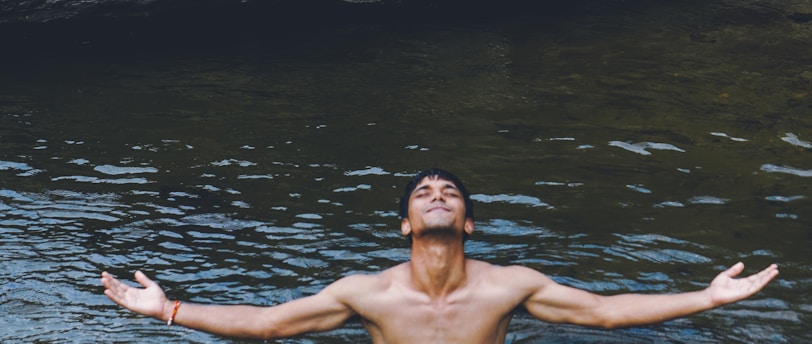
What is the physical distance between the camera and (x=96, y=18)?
15.3 meters

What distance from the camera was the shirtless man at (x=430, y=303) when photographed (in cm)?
561

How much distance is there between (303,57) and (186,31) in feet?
8.75

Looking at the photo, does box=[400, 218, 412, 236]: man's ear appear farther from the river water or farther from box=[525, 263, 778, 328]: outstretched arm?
the river water

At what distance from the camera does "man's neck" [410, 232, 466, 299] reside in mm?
5621

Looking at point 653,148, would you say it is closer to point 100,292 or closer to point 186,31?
point 100,292

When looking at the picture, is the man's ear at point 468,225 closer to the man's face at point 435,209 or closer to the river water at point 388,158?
the man's face at point 435,209

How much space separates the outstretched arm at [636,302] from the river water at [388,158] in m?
0.78

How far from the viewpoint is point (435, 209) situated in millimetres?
5652

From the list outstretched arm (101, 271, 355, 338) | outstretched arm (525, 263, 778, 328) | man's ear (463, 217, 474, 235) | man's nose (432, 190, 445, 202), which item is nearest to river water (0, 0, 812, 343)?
outstretched arm (525, 263, 778, 328)

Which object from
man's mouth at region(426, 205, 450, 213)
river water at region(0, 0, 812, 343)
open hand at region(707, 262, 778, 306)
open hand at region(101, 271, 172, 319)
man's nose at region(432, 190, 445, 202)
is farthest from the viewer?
river water at region(0, 0, 812, 343)

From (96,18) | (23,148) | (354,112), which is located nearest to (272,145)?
(354,112)

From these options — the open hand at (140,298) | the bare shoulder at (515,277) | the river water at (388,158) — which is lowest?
the river water at (388,158)

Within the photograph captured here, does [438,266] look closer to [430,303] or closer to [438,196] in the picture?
[430,303]

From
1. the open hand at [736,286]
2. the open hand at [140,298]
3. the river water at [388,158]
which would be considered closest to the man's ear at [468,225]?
the river water at [388,158]
